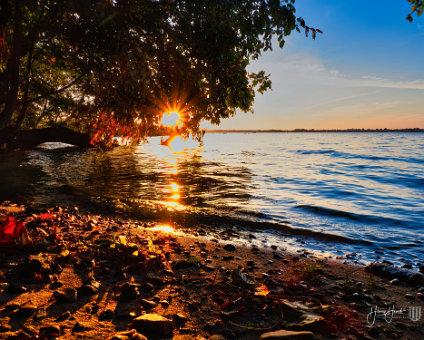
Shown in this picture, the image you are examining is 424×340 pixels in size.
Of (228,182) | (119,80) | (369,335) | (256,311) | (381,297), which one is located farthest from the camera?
(228,182)

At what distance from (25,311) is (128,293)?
1380 mm

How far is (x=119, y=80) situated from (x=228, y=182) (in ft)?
50.6

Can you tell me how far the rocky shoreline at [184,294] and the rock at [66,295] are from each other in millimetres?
14

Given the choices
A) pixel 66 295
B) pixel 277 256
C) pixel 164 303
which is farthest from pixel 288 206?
pixel 66 295

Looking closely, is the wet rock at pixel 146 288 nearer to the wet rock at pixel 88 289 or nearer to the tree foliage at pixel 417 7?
the wet rock at pixel 88 289

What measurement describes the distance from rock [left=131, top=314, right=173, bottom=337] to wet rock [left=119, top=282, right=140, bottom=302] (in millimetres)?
785

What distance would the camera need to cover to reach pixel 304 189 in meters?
18.5

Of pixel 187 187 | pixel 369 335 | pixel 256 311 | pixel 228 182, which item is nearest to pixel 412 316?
pixel 369 335

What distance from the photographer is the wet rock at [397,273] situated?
225 inches

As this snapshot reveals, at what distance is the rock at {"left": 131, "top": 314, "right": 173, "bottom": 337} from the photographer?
328 centimetres

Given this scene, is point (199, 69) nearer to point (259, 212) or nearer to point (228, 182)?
point (259, 212)

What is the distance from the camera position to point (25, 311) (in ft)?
11.2

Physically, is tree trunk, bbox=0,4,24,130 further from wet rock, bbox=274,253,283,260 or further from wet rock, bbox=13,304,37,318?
wet rock, bbox=274,253,283,260

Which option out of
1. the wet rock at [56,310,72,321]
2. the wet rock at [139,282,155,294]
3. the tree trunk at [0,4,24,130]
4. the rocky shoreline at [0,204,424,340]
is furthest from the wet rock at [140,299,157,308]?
the tree trunk at [0,4,24,130]
